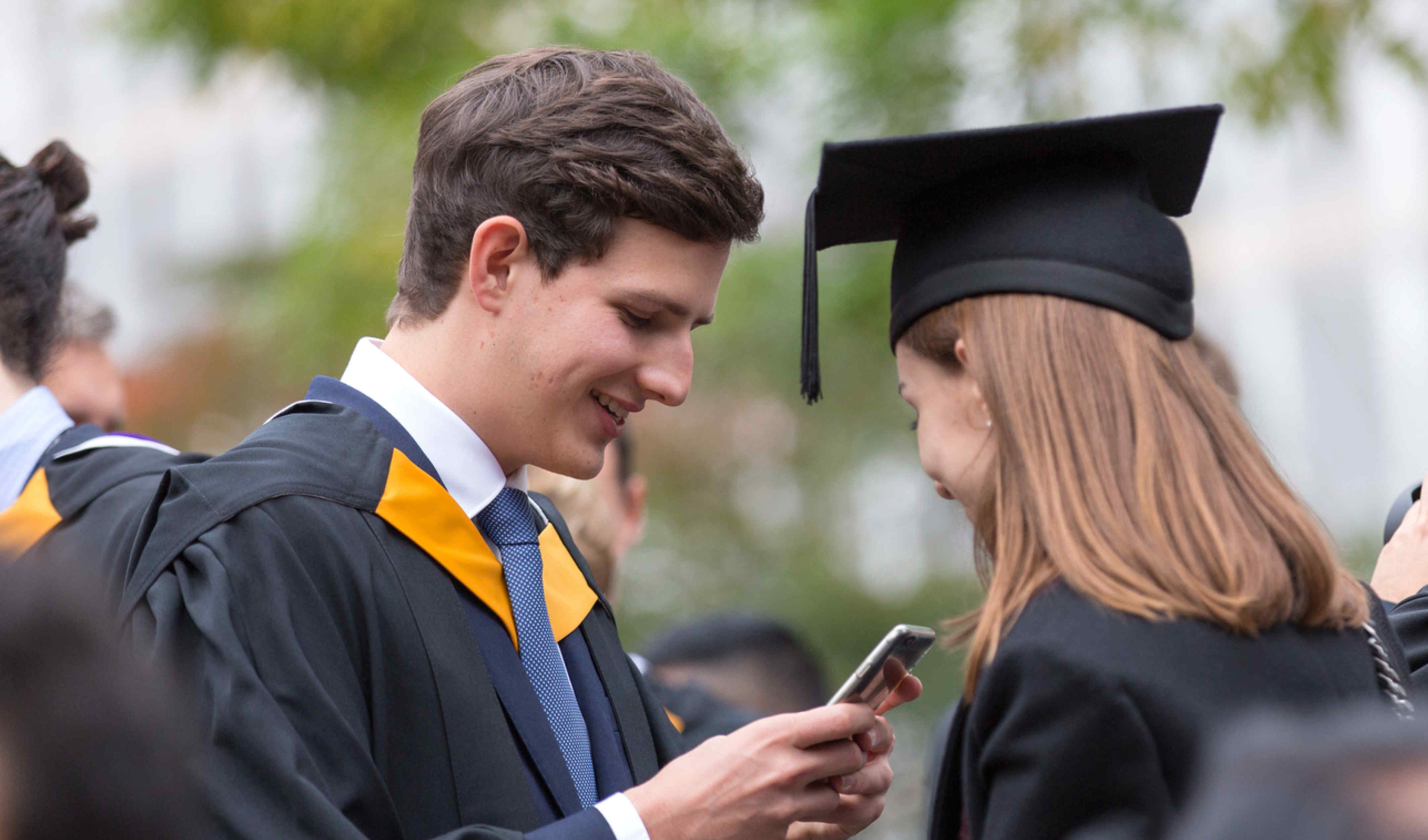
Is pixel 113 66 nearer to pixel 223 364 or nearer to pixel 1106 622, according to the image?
pixel 223 364

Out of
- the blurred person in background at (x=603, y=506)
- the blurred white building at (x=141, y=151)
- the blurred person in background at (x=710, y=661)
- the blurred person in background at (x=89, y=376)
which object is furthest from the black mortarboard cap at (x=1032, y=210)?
the blurred white building at (x=141, y=151)

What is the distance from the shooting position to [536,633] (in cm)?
226

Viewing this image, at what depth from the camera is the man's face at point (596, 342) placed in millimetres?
2283

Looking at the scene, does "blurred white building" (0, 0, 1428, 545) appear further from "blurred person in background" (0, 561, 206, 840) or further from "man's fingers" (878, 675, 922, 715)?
"blurred person in background" (0, 561, 206, 840)

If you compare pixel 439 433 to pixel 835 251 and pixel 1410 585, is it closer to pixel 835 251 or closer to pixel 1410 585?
pixel 1410 585

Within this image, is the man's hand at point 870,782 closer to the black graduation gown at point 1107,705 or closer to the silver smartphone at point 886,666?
the silver smartphone at point 886,666

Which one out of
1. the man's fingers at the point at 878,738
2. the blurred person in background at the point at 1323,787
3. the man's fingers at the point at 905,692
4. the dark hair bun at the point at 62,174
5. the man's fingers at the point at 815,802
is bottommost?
the man's fingers at the point at 815,802

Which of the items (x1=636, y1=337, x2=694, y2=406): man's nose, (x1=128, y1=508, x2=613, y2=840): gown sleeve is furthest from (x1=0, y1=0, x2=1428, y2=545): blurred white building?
(x1=128, y1=508, x2=613, y2=840): gown sleeve

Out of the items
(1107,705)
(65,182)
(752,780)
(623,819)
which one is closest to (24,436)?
(65,182)

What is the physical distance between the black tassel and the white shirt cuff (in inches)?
27.7

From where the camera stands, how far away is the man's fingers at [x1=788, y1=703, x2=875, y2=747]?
208 cm

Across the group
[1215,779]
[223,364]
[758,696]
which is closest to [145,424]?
[223,364]

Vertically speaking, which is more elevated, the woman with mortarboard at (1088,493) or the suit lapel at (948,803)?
the woman with mortarboard at (1088,493)

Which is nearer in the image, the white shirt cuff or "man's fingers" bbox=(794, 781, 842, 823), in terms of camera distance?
the white shirt cuff
